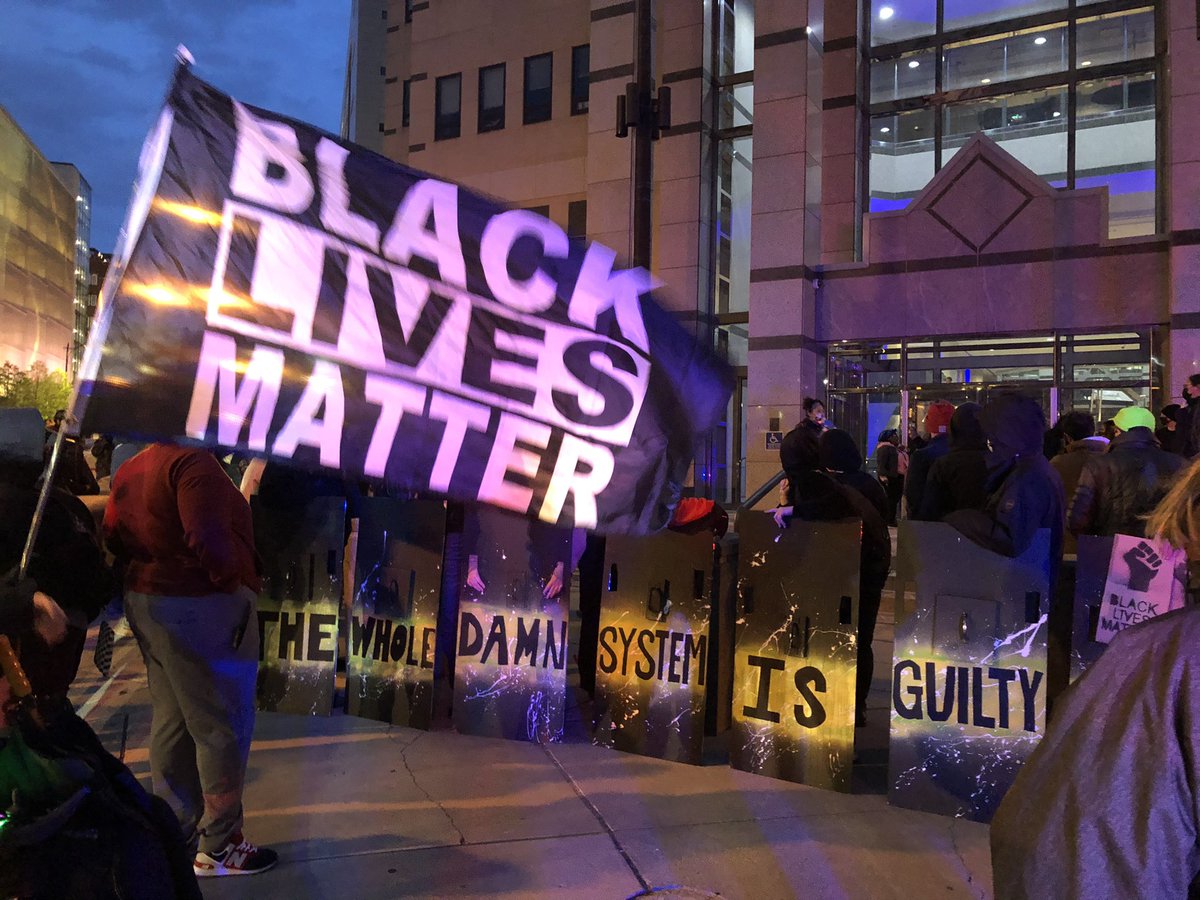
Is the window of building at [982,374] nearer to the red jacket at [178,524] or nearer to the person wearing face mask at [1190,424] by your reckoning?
the person wearing face mask at [1190,424]

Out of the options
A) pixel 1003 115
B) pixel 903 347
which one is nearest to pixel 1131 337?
pixel 903 347

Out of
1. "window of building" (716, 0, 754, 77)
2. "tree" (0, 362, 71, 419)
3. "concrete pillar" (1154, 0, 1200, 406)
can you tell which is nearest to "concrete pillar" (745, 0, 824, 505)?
"window of building" (716, 0, 754, 77)

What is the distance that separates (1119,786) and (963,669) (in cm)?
331

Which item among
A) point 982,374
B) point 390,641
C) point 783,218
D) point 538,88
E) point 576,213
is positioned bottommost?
point 390,641

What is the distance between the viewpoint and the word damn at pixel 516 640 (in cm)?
537

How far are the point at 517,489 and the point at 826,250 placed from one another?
50.2 ft

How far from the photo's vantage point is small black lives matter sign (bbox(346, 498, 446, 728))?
558cm

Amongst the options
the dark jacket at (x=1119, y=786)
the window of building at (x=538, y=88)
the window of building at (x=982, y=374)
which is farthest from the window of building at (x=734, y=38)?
the dark jacket at (x=1119, y=786)

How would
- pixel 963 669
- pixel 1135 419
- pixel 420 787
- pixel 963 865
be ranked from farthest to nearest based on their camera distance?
pixel 1135 419
pixel 420 787
pixel 963 669
pixel 963 865

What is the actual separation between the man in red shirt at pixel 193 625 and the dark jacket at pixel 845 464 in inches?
137

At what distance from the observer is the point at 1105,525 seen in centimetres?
525

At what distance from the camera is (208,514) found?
11.2 feet

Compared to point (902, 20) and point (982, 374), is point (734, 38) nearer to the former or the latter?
point (902, 20)

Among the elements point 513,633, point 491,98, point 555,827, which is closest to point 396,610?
point 513,633
